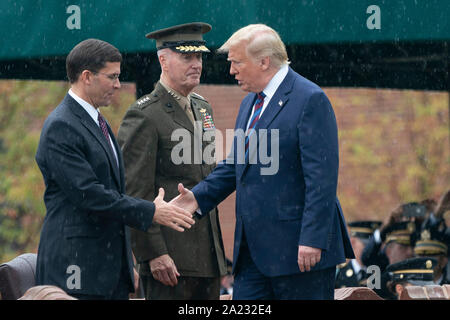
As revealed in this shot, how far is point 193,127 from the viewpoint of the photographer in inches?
213

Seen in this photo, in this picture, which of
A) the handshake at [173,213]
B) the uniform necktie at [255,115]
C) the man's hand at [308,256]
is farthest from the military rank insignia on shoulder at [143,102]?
the man's hand at [308,256]

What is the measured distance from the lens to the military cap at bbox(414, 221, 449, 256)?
26.8 ft

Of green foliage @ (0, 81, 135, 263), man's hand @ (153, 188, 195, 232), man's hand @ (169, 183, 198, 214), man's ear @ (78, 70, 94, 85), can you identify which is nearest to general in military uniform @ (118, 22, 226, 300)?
man's hand @ (169, 183, 198, 214)

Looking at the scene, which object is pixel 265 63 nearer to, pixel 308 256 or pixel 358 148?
pixel 308 256

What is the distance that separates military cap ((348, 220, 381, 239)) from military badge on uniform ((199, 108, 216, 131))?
424cm

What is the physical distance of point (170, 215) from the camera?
4840mm

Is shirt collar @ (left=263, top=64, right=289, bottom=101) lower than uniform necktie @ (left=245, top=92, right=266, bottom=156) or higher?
higher

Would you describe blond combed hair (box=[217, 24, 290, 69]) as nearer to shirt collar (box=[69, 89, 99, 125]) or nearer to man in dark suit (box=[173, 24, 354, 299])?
man in dark suit (box=[173, 24, 354, 299])

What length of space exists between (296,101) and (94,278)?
1379 millimetres

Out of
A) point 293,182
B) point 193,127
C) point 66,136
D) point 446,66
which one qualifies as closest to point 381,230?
point 446,66

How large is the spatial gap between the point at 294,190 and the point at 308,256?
35cm

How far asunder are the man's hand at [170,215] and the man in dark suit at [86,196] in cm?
11

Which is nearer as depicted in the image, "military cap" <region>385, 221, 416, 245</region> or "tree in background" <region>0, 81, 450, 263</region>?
"military cap" <region>385, 221, 416, 245</region>
